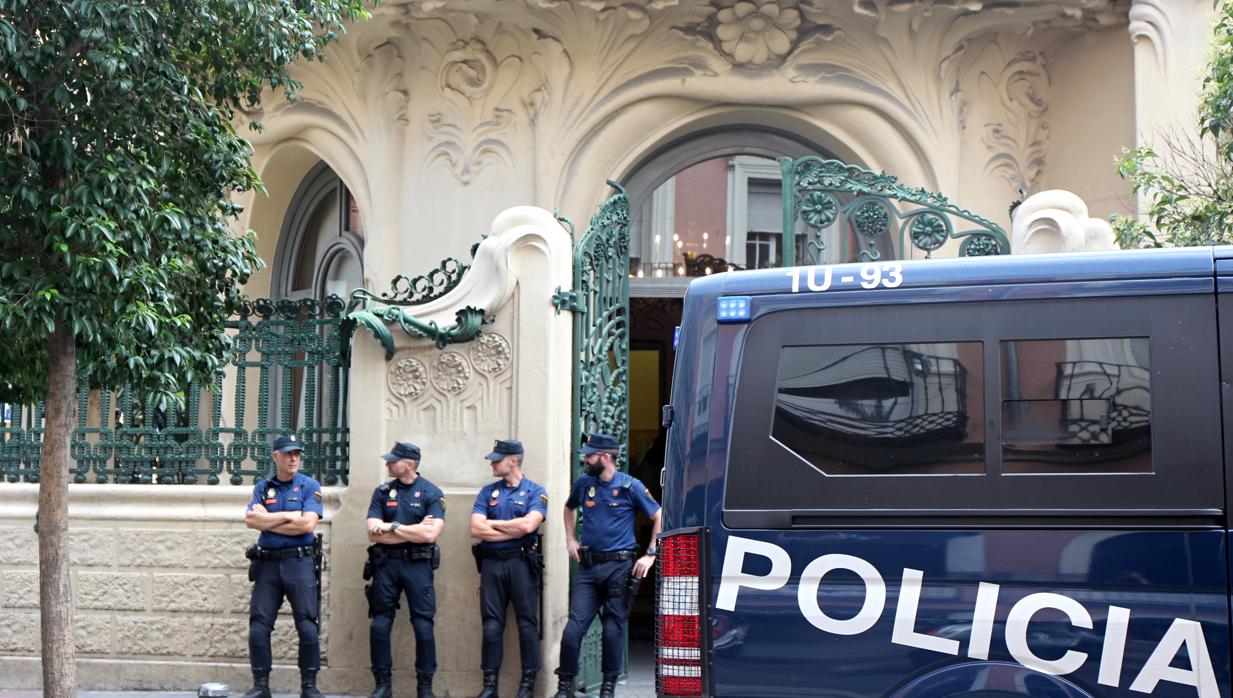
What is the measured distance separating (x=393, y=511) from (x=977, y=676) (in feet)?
16.8

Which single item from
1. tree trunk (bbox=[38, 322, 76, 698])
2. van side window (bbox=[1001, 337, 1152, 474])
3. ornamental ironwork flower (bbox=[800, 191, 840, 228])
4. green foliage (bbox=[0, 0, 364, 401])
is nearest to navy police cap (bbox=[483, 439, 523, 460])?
green foliage (bbox=[0, 0, 364, 401])

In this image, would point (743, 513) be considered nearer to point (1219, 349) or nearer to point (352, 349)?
point (1219, 349)

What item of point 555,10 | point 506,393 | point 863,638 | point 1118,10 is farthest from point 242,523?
point 1118,10

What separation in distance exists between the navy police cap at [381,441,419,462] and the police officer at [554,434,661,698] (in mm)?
1101

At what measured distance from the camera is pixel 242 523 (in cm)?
959

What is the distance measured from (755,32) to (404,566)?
6.00 m

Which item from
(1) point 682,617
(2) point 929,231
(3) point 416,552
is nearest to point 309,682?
(3) point 416,552

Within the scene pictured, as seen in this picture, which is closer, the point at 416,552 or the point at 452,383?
the point at 416,552

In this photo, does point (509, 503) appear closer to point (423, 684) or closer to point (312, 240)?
point (423, 684)

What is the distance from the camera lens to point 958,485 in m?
4.75

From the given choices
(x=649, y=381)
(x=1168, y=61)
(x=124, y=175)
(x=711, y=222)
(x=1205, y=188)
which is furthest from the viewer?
(x=649, y=381)

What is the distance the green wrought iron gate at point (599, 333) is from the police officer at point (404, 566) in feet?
3.64

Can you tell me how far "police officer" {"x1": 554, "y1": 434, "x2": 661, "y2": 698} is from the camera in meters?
8.73

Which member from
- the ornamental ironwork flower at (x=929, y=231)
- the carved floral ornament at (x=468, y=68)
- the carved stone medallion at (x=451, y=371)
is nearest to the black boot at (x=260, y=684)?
the carved stone medallion at (x=451, y=371)
